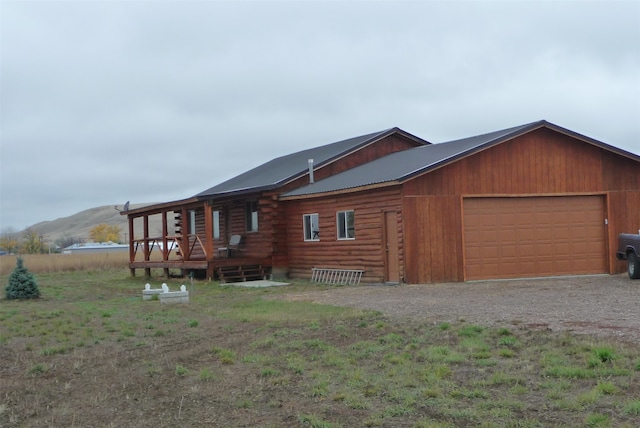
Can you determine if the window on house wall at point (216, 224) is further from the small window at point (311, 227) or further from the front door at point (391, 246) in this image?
the front door at point (391, 246)

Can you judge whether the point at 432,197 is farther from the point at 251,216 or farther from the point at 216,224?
the point at 216,224

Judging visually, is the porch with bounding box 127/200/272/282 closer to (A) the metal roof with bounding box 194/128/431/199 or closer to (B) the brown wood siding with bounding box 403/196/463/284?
(A) the metal roof with bounding box 194/128/431/199

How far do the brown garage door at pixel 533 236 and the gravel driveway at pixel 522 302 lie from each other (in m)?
0.71

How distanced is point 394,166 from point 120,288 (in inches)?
373

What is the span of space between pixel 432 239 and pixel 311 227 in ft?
17.3

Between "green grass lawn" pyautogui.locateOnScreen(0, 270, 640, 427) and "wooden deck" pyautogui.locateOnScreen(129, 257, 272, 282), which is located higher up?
"wooden deck" pyautogui.locateOnScreen(129, 257, 272, 282)

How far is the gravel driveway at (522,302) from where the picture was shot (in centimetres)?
→ 1078

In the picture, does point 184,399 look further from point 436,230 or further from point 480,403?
point 436,230

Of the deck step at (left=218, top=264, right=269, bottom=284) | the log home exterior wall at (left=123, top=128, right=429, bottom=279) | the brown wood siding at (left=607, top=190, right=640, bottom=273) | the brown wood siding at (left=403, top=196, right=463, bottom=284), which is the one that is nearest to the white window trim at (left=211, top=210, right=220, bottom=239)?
the log home exterior wall at (left=123, top=128, right=429, bottom=279)

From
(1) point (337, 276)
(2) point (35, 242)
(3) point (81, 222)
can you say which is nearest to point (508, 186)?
(1) point (337, 276)

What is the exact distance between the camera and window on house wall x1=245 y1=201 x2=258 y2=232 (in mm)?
26345

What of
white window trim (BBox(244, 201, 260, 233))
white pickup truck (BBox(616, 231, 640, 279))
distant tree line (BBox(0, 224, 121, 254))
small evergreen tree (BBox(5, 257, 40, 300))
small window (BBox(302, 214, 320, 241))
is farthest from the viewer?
distant tree line (BBox(0, 224, 121, 254))

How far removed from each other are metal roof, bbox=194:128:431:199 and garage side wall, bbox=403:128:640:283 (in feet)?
21.1

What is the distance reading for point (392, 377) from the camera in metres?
8.35
